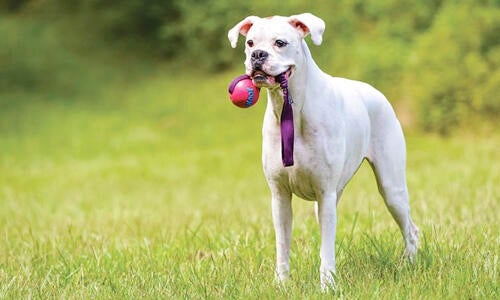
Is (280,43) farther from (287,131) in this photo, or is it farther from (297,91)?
(287,131)

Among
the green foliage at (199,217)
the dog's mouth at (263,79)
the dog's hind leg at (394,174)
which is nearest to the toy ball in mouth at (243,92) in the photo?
the dog's mouth at (263,79)

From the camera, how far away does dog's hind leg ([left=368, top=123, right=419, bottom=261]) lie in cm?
475

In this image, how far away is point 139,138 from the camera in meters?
17.0

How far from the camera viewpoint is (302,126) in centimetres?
415

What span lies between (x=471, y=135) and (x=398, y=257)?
9.90 metres

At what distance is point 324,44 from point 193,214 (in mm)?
11841

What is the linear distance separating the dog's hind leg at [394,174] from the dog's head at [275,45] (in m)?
0.96

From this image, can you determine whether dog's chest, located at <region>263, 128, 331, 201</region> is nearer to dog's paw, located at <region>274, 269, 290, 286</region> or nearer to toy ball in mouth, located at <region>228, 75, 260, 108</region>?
toy ball in mouth, located at <region>228, 75, 260, 108</region>

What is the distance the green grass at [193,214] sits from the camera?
4.25 meters

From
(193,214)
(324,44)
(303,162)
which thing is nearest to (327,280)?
(303,162)

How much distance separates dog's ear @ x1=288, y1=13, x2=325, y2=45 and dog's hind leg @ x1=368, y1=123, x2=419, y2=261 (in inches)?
39.5

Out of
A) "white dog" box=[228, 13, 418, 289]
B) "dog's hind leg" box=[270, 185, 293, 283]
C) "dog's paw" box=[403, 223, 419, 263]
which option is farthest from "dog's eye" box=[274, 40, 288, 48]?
"dog's paw" box=[403, 223, 419, 263]

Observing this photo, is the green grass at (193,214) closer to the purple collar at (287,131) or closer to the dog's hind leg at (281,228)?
the dog's hind leg at (281,228)

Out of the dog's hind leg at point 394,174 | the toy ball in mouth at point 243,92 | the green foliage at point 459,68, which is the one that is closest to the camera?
the toy ball in mouth at point 243,92
